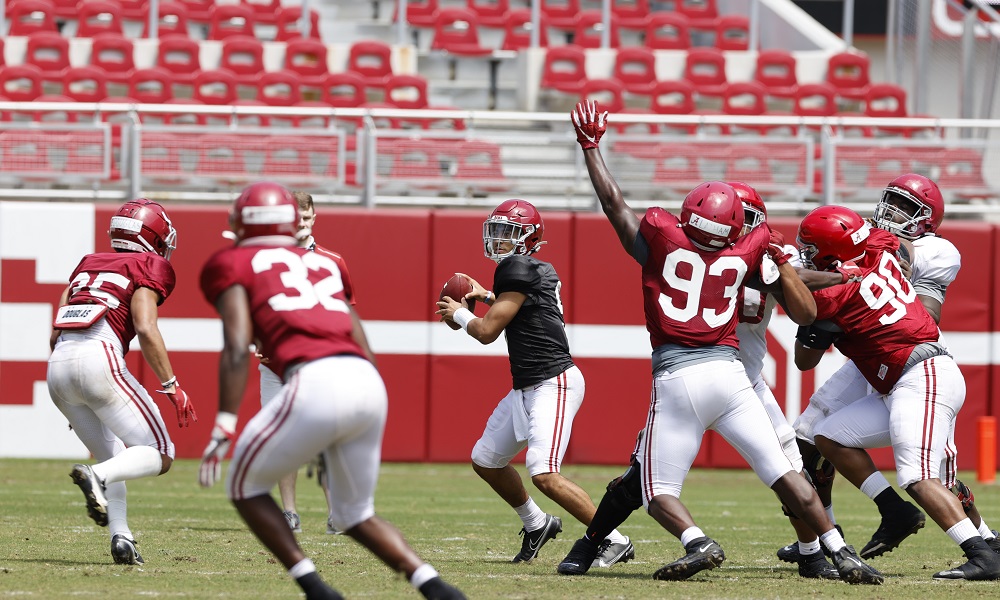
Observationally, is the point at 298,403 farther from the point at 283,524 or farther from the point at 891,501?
the point at 891,501

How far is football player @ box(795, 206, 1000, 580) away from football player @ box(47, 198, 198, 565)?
3.15 m

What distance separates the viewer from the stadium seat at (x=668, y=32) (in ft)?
59.3

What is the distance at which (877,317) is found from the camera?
6602mm

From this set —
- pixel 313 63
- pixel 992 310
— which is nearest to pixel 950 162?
pixel 992 310

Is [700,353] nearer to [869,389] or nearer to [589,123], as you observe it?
[589,123]

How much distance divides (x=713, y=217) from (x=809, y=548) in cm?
167

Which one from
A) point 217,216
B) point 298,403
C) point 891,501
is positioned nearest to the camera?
point 298,403

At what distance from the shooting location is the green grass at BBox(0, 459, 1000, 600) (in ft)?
19.0

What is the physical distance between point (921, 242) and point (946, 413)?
1289 mm

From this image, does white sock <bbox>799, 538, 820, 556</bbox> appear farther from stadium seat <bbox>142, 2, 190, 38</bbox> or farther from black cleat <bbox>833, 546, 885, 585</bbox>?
stadium seat <bbox>142, 2, 190, 38</bbox>

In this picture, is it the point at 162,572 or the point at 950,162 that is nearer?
the point at 162,572

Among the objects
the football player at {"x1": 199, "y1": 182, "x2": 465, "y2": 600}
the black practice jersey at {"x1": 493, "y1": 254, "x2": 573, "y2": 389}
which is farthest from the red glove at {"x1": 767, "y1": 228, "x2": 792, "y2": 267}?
the football player at {"x1": 199, "y1": 182, "x2": 465, "y2": 600}

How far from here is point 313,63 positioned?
54.9 ft

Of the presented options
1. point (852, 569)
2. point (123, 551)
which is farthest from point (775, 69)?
point (123, 551)
